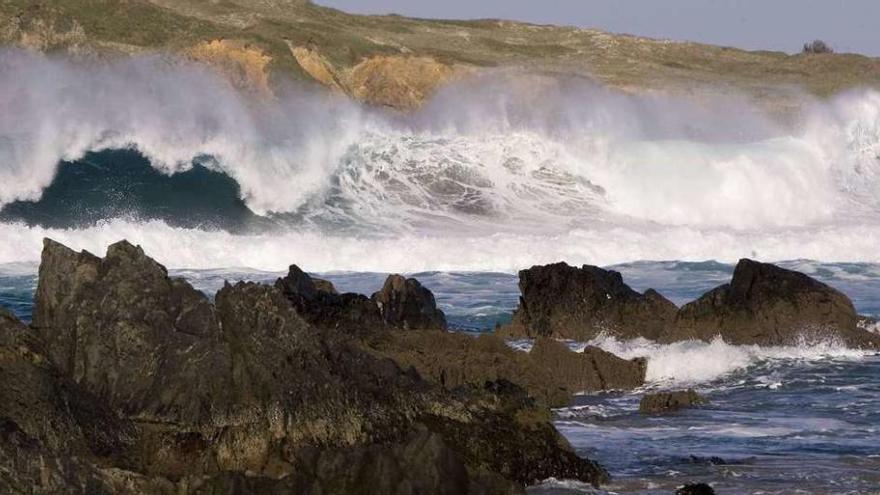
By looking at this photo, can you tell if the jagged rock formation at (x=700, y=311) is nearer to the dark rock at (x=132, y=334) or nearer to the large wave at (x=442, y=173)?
the dark rock at (x=132, y=334)

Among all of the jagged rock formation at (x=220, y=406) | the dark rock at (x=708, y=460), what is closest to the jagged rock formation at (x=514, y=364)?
the dark rock at (x=708, y=460)

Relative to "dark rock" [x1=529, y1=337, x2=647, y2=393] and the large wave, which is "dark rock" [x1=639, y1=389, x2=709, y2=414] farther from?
the large wave

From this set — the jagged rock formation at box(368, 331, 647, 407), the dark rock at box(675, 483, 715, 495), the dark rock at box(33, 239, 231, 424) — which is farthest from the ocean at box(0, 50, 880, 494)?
the dark rock at box(33, 239, 231, 424)

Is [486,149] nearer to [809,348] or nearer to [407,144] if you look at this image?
[407,144]

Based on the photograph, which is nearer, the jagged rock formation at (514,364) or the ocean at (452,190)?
the jagged rock formation at (514,364)

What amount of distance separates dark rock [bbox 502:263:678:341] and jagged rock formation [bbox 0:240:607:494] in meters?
6.44

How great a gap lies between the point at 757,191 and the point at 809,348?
25178 mm

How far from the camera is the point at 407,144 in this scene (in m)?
40.8

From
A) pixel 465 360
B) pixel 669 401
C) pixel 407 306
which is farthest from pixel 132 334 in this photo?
pixel 407 306

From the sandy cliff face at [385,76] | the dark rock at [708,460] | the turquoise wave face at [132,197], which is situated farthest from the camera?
the sandy cliff face at [385,76]

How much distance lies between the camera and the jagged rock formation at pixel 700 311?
18.2 metres

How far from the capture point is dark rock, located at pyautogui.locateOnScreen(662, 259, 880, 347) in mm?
18188

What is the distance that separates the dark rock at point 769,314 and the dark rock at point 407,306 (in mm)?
2152

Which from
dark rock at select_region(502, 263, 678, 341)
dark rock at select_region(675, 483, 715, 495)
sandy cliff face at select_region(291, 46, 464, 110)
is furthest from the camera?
sandy cliff face at select_region(291, 46, 464, 110)
